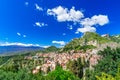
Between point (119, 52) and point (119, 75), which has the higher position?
point (119, 52)

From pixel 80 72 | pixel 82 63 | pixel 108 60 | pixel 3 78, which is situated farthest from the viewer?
pixel 82 63

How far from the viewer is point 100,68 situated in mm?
66625

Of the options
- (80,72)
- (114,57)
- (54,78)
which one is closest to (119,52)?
(114,57)

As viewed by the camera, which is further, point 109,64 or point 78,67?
point 78,67

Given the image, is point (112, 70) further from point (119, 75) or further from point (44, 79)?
point (119, 75)

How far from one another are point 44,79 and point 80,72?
127 ft

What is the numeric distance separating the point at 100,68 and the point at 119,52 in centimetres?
637

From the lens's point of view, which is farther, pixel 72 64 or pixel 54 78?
pixel 72 64

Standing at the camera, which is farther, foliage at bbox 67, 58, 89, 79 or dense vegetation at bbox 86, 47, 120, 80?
foliage at bbox 67, 58, 89, 79

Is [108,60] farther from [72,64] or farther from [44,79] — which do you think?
[72,64]

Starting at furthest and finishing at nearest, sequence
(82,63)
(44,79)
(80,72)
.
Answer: (82,63) < (80,72) < (44,79)

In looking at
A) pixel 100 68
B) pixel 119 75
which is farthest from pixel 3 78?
pixel 119 75

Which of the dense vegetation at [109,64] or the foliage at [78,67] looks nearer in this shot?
the dense vegetation at [109,64]

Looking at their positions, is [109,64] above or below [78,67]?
below
